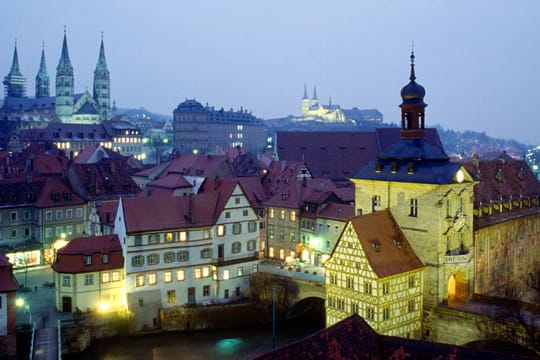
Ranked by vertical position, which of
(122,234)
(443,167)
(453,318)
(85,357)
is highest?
(443,167)

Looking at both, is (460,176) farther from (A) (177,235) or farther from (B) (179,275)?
(B) (179,275)

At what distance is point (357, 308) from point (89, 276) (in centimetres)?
2255

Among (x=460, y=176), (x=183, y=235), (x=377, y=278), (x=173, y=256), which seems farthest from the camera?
(x=183, y=235)

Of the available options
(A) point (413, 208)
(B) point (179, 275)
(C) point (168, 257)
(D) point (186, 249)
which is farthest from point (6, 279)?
(A) point (413, 208)

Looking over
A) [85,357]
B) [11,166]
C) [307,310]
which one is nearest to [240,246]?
[307,310]

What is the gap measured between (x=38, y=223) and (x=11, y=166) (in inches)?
1262

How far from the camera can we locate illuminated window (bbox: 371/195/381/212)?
148 ft

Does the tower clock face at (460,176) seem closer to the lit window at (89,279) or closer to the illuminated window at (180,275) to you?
the illuminated window at (180,275)

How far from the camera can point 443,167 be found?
140ft

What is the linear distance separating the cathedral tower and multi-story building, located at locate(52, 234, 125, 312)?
146 m

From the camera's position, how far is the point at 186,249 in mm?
53906

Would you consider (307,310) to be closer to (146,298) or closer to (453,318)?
(146,298)

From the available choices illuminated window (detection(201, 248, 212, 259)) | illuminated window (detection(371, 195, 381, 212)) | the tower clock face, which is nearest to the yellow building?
illuminated window (detection(371, 195, 381, 212))

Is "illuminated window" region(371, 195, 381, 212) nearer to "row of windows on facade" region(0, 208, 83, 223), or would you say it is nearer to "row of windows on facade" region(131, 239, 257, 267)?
"row of windows on facade" region(131, 239, 257, 267)
